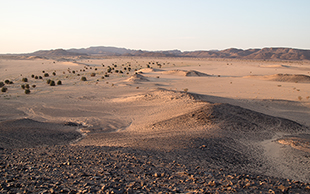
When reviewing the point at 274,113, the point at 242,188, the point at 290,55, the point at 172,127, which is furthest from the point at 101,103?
the point at 290,55

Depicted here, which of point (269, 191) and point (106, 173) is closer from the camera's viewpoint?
point (269, 191)

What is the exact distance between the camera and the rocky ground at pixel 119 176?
5.42 meters

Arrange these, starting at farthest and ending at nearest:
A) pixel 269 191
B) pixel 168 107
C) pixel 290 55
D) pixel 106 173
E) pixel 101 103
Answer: pixel 290 55 → pixel 101 103 → pixel 168 107 → pixel 106 173 → pixel 269 191

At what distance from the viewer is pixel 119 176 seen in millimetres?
6062

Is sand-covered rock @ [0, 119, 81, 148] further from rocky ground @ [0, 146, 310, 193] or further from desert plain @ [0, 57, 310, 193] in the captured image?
rocky ground @ [0, 146, 310, 193]

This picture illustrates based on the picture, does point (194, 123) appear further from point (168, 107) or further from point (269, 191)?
point (269, 191)

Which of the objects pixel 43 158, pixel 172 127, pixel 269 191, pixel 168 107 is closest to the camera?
pixel 269 191

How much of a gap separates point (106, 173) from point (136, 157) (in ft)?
4.94

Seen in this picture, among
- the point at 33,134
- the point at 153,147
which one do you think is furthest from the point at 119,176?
the point at 33,134

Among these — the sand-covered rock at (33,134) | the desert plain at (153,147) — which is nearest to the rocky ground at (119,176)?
the desert plain at (153,147)

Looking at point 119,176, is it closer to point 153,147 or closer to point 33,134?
point 153,147

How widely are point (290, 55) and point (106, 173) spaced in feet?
537

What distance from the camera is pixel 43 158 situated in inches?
288

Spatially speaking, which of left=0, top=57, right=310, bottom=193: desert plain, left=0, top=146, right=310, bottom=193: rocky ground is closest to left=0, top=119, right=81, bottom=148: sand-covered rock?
left=0, top=57, right=310, bottom=193: desert plain
